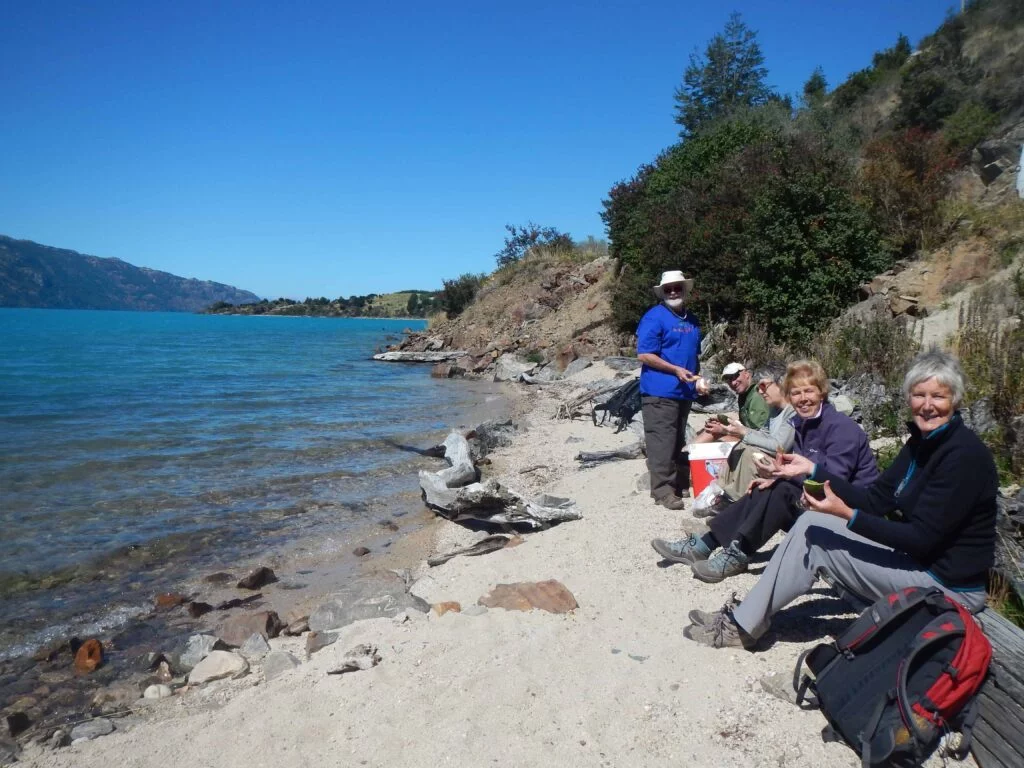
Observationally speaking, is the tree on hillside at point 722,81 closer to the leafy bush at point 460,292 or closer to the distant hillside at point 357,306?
the leafy bush at point 460,292

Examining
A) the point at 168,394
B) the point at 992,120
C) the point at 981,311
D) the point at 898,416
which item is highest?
the point at 992,120

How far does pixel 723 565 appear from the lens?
170 inches

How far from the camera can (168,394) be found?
724 inches

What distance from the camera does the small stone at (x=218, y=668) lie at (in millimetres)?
4336

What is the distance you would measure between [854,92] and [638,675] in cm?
3112

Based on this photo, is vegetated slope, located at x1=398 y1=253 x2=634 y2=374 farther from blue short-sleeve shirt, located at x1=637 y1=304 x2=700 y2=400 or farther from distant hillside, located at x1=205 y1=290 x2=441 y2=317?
distant hillside, located at x1=205 y1=290 x2=441 y2=317

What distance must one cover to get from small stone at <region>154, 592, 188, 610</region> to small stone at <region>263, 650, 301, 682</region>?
5.24 feet

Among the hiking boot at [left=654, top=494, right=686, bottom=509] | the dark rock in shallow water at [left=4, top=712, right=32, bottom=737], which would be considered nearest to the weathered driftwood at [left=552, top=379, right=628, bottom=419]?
the hiking boot at [left=654, top=494, right=686, bottom=509]

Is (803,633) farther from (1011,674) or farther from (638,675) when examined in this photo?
(1011,674)

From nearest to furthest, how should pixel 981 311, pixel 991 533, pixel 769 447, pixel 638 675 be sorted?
pixel 991 533 → pixel 638 675 → pixel 769 447 → pixel 981 311

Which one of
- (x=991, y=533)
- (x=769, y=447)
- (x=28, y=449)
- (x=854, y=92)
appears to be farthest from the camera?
(x=854, y=92)

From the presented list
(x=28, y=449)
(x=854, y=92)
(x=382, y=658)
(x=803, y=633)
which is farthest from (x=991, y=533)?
(x=854, y=92)

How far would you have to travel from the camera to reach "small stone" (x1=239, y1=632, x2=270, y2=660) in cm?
461

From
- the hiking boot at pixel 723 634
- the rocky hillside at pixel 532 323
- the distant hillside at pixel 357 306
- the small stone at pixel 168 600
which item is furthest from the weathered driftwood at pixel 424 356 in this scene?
the distant hillside at pixel 357 306
